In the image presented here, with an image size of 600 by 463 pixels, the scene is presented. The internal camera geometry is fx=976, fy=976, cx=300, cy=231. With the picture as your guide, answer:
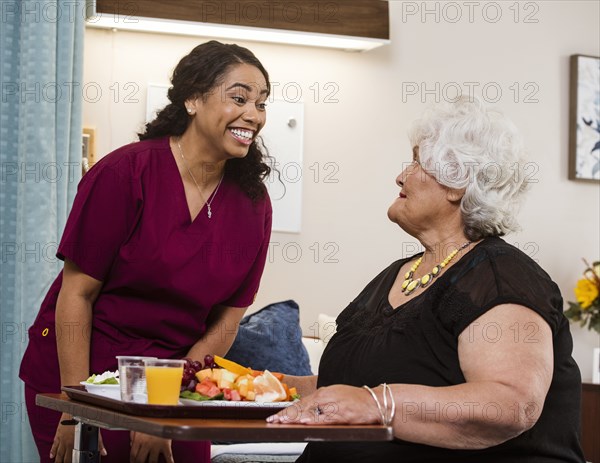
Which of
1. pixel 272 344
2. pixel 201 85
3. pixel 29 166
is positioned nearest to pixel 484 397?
pixel 201 85

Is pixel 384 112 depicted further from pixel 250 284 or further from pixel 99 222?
pixel 99 222

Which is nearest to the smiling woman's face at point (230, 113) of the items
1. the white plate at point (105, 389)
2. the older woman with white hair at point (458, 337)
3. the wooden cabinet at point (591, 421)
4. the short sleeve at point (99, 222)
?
the short sleeve at point (99, 222)

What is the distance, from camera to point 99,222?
2307mm

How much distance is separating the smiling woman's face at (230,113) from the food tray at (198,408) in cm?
87

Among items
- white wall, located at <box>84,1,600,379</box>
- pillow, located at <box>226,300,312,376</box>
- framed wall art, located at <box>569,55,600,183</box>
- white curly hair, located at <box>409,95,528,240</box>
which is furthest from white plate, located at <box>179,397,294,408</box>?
framed wall art, located at <box>569,55,600,183</box>

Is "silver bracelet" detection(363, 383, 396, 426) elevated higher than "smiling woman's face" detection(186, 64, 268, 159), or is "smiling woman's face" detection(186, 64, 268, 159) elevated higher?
"smiling woman's face" detection(186, 64, 268, 159)

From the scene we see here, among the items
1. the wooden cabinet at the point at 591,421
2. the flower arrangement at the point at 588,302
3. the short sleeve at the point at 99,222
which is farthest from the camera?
the flower arrangement at the point at 588,302

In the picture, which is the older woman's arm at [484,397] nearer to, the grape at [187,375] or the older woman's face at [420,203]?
the grape at [187,375]

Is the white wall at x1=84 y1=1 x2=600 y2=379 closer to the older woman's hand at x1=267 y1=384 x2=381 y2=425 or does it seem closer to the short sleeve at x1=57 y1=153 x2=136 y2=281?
the short sleeve at x1=57 y1=153 x2=136 y2=281

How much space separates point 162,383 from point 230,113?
1.01 m

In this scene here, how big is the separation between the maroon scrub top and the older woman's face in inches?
20.8

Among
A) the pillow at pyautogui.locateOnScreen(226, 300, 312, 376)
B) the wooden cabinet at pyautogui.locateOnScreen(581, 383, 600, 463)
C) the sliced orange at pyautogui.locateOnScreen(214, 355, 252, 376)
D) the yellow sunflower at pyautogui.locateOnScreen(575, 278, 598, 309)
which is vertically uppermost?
the yellow sunflower at pyautogui.locateOnScreen(575, 278, 598, 309)

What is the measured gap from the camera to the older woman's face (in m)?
2.06

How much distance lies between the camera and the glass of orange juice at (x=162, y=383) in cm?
159
